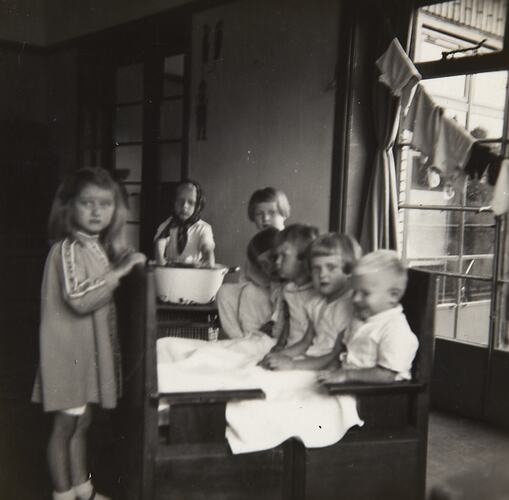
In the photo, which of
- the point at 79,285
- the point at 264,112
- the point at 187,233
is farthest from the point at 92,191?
the point at 264,112

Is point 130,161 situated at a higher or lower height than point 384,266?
higher

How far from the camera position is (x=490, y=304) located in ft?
10.4

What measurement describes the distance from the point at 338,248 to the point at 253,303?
549 mm

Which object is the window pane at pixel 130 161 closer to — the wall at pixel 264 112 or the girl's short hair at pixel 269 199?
the wall at pixel 264 112

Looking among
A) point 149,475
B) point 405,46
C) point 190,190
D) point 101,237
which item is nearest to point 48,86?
point 190,190

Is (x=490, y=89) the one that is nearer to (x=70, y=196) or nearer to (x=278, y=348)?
(x=278, y=348)

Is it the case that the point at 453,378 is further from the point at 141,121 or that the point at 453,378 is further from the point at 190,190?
the point at 141,121

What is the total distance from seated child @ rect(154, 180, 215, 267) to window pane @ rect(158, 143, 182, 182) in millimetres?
1293

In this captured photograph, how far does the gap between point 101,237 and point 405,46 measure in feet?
6.86

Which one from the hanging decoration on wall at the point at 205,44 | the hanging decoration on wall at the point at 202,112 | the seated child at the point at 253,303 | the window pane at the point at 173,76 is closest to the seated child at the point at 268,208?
the seated child at the point at 253,303

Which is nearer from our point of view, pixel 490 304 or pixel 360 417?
pixel 360 417

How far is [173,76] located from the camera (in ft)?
16.3

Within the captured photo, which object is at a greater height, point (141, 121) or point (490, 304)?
point (141, 121)

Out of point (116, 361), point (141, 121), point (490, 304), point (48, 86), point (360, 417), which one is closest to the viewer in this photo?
point (360, 417)
